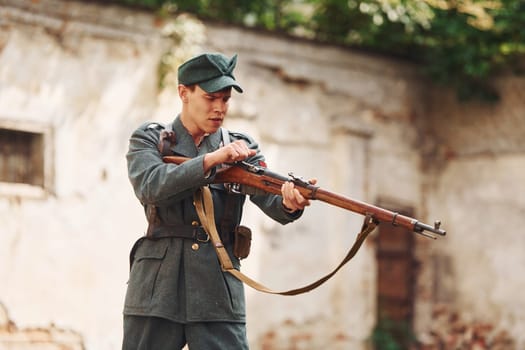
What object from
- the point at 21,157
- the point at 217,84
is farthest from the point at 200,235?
the point at 21,157

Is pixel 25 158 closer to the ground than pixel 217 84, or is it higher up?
closer to the ground

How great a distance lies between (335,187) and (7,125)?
3.32m

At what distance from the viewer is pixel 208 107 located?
12.1 feet

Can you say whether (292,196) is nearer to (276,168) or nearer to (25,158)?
(25,158)

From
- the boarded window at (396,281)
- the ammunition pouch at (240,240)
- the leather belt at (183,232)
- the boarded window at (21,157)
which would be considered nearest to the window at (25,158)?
the boarded window at (21,157)

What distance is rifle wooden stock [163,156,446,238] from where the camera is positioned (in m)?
3.54

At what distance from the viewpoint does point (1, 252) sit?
6336 millimetres

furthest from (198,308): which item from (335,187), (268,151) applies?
(335,187)

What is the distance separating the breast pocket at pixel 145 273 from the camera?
3.67m

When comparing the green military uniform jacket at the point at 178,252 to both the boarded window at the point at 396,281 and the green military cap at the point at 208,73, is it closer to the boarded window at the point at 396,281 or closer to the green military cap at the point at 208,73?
the green military cap at the point at 208,73

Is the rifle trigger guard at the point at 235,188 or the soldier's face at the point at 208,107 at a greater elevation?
the soldier's face at the point at 208,107

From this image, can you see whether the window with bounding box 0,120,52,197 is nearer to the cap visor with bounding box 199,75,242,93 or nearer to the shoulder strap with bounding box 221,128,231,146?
the shoulder strap with bounding box 221,128,231,146

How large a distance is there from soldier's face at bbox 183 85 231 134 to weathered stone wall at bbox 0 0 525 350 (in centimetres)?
304

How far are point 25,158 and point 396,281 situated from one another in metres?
4.20
